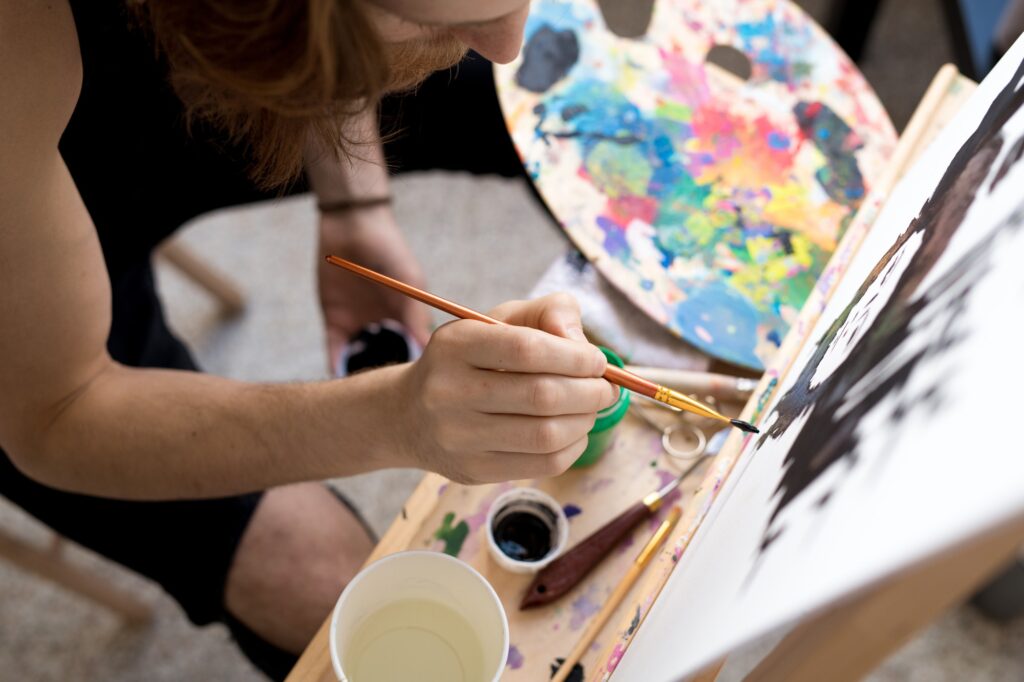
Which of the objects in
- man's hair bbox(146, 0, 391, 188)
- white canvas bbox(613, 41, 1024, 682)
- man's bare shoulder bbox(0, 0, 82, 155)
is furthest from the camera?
man's bare shoulder bbox(0, 0, 82, 155)

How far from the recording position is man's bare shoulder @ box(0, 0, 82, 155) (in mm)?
584

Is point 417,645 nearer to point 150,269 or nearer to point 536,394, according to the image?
point 536,394

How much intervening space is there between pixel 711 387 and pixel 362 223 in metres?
0.50

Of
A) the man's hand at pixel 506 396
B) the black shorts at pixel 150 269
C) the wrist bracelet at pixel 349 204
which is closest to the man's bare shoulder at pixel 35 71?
the black shorts at pixel 150 269

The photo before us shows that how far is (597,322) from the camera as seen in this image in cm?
79

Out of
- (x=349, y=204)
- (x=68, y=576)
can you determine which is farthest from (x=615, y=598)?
(x=68, y=576)

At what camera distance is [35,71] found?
1.98 feet

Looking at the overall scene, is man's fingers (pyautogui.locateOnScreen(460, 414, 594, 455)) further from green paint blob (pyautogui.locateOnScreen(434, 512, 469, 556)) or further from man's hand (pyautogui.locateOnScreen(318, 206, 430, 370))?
man's hand (pyautogui.locateOnScreen(318, 206, 430, 370))

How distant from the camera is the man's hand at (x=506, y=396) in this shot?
571 millimetres

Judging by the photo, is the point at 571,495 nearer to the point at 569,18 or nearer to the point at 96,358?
A: the point at 96,358

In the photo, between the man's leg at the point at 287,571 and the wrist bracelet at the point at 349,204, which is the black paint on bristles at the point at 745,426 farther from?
the wrist bracelet at the point at 349,204

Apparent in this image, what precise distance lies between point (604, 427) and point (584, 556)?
0.10 metres

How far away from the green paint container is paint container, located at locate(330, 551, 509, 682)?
15cm

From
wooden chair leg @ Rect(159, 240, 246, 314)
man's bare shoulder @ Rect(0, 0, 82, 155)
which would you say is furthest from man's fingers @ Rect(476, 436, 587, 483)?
wooden chair leg @ Rect(159, 240, 246, 314)
